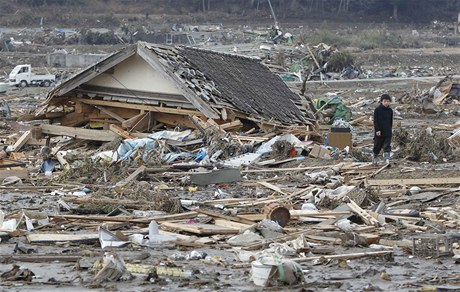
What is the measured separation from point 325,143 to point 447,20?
303ft

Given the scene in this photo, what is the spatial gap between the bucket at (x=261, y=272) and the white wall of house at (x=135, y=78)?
11682 mm

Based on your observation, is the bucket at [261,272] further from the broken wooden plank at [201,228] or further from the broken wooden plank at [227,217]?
the broken wooden plank at [227,217]

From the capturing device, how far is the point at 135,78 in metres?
21.8

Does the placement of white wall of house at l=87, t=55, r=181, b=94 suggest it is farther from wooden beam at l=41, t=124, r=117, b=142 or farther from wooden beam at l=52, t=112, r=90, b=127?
wooden beam at l=41, t=124, r=117, b=142

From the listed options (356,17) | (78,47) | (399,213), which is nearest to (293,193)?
(399,213)

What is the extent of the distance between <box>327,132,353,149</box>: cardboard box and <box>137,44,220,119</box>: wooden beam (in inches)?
81.2

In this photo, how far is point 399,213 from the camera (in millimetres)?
13383

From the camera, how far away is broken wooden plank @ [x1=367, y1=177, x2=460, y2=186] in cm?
1549

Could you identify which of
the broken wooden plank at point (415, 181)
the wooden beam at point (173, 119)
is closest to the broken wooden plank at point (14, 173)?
the wooden beam at point (173, 119)

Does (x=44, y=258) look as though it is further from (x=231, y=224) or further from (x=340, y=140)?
(x=340, y=140)

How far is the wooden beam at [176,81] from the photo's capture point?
66.2 feet

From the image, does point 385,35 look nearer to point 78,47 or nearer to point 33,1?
point 78,47

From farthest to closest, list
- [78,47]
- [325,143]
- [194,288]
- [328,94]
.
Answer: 1. [78,47]
2. [328,94]
3. [325,143]
4. [194,288]

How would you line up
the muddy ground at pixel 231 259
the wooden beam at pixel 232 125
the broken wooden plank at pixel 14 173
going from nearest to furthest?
the muddy ground at pixel 231 259
the broken wooden plank at pixel 14 173
the wooden beam at pixel 232 125
